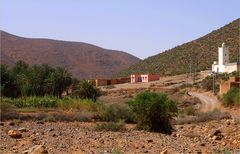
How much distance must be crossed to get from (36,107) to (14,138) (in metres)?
21.5

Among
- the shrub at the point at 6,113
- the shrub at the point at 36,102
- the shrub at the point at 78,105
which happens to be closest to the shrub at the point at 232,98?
the shrub at the point at 78,105

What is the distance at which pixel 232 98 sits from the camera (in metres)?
50.6

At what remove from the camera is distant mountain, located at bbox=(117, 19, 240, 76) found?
9881 centimetres

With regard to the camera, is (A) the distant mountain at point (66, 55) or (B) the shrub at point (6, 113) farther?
(A) the distant mountain at point (66, 55)

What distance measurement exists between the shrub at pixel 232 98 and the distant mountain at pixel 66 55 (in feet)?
223

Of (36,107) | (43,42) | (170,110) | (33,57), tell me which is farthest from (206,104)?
(43,42)

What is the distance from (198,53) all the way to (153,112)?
78751 mm

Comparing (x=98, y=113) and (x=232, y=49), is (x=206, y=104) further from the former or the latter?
(x=232, y=49)

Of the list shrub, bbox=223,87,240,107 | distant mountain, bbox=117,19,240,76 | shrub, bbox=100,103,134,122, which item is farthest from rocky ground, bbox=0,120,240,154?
distant mountain, bbox=117,19,240,76

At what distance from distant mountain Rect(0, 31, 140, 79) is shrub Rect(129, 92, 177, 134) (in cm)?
8719

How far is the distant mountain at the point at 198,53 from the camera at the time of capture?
3890 inches

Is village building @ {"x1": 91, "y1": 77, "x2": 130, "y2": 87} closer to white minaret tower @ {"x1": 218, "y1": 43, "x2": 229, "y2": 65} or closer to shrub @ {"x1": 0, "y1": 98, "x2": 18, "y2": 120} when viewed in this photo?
white minaret tower @ {"x1": 218, "y1": 43, "x2": 229, "y2": 65}

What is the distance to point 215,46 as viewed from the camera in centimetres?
10169

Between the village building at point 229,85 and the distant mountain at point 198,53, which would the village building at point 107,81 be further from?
the village building at point 229,85
